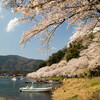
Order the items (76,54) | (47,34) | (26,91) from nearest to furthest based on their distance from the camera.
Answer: (47,34), (26,91), (76,54)

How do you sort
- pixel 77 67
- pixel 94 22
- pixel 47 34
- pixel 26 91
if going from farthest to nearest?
pixel 77 67 → pixel 26 91 → pixel 94 22 → pixel 47 34

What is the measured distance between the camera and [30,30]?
535 centimetres

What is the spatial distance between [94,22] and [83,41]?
1749 millimetres

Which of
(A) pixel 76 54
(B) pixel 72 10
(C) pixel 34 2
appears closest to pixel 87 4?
(B) pixel 72 10

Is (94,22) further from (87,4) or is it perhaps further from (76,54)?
(76,54)

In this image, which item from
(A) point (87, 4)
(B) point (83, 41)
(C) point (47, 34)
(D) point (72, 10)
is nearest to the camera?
(A) point (87, 4)

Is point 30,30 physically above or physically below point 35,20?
below

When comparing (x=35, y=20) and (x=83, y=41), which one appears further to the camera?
(x=83, y=41)

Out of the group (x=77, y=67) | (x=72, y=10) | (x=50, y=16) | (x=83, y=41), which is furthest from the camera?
(x=77, y=67)

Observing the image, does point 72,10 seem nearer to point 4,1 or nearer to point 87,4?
point 87,4

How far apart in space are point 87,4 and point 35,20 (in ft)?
7.97

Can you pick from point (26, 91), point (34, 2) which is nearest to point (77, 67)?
point (26, 91)

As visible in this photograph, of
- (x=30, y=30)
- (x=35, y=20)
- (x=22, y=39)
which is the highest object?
Result: (x=35, y=20)

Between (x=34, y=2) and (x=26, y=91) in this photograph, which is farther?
(x=26, y=91)
